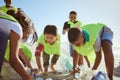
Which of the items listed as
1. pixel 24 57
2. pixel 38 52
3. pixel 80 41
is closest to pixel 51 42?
pixel 38 52

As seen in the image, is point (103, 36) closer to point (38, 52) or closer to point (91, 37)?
point (91, 37)

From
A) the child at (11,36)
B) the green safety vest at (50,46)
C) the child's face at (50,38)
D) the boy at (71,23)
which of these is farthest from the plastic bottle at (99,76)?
the boy at (71,23)

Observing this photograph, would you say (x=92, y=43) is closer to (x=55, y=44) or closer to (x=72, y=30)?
(x=72, y=30)

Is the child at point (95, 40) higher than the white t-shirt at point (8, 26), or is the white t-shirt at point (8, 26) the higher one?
the white t-shirt at point (8, 26)

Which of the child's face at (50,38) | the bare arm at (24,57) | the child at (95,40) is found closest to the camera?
the child at (95,40)

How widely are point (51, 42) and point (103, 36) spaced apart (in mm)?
1968

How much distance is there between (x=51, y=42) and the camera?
631cm

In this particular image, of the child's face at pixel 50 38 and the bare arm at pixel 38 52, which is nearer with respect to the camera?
the bare arm at pixel 38 52

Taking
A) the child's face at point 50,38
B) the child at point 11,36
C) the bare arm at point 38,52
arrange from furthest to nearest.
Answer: the child's face at point 50,38
the bare arm at point 38,52
the child at point 11,36

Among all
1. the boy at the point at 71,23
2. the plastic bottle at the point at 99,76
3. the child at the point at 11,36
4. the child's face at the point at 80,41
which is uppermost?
the child at the point at 11,36

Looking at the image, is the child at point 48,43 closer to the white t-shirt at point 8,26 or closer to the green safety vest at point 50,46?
the green safety vest at point 50,46

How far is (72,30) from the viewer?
4.20 meters

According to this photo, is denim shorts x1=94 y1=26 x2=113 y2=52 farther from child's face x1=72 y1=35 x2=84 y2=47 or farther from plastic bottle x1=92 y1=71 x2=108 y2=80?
plastic bottle x1=92 y1=71 x2=108 y2=80

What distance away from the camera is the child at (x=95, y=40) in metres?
4.20
